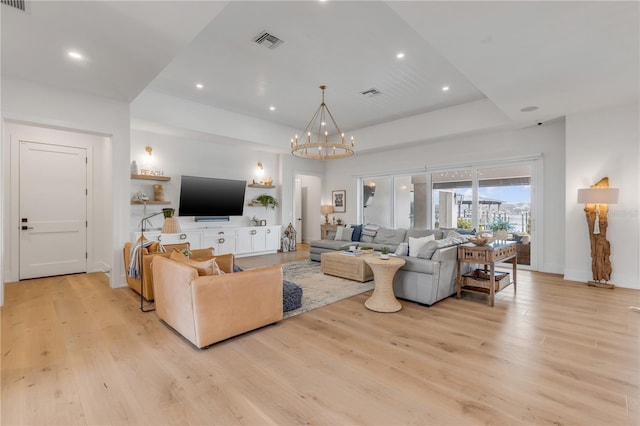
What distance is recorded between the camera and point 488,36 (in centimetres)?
288

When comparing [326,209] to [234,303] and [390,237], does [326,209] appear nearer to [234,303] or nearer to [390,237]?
[390,237]

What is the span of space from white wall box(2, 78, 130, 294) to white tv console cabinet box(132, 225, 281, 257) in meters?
1.09

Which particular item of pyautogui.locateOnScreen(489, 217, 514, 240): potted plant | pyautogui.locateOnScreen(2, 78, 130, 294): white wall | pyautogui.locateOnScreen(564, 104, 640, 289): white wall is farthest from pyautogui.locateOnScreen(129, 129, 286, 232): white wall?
pyautogui.locateOnScreen(564, 104, 640, 289): white wall

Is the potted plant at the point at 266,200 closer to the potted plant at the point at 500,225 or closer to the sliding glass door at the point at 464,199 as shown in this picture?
the sliding glass door at the point at 464,199

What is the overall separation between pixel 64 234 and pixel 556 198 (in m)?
9.18

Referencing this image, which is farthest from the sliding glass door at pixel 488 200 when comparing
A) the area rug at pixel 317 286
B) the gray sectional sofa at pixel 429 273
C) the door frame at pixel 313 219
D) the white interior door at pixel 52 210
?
the white interior door at pixel 52 210

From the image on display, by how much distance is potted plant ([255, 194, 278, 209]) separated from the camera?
8.10m

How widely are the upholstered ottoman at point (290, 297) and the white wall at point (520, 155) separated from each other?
16.8ft

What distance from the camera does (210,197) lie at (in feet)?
23.2

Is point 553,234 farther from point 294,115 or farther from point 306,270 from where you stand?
point 294,115

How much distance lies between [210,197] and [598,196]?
731 cm

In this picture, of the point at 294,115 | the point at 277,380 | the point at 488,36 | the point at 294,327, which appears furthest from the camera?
the point at 294,115

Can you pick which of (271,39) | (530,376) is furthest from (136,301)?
(530,376)

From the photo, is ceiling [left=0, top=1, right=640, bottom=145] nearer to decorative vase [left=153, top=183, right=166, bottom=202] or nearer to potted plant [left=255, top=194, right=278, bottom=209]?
decorative vase [left=153, top=183, right=166, bottom=202]
